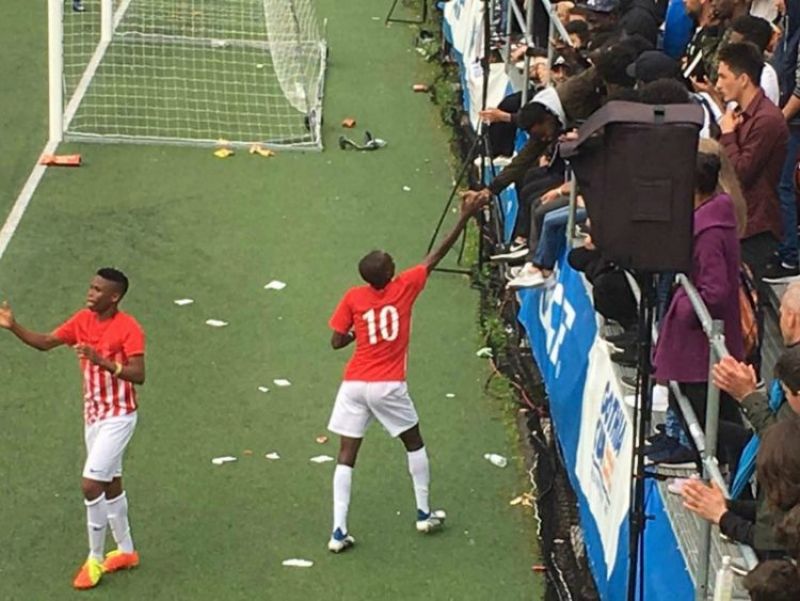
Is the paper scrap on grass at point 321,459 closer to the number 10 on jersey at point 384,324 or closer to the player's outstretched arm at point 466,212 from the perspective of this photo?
the number 10 on jersey at point 384,324

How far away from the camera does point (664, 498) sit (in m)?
7.48

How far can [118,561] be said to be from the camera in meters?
9.49

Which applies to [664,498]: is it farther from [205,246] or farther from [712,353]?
[205,246]

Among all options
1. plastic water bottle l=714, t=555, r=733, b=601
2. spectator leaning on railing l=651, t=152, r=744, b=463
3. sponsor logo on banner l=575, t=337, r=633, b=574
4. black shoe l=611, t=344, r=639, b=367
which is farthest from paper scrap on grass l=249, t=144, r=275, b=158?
plastic water bottle l=714, t=555, r=733, b=601

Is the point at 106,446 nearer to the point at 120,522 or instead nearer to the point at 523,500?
the point at 120,522

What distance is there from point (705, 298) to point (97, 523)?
3.68m

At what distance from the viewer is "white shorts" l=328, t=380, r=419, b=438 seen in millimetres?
9547

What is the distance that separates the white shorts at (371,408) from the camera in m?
9.55

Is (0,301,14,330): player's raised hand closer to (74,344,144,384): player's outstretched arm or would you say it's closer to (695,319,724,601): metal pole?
(74,344,144,384): player's outstretched arm

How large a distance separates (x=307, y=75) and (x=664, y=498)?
40.8 feet

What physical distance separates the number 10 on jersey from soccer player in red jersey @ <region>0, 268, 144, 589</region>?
1.32 metres

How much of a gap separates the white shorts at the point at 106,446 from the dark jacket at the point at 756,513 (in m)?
3.93

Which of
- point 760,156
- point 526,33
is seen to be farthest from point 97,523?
point 526,33

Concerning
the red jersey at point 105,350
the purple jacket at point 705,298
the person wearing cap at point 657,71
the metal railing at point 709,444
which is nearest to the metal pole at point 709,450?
the metal railing at point 709,444
